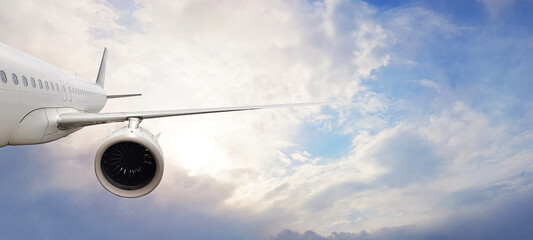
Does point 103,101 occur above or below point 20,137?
above

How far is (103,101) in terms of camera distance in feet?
74.5

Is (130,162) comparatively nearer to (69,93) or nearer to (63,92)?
(63,92)

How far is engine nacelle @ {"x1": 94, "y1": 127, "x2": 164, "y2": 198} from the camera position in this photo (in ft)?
32.2

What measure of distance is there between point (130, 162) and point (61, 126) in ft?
10.8

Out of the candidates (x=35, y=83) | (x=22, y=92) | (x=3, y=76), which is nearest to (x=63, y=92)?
(x=35, y=83)

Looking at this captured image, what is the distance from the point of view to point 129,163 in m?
10.5

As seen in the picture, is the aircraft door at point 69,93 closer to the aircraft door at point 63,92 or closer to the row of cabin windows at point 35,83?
the row of cabin windows at point 35,83

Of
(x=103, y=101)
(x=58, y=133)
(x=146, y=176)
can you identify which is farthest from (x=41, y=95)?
(x=103, y=101)

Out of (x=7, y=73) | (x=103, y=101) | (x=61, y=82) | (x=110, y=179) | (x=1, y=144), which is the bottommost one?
(x=110, y=179)

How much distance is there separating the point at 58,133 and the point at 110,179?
11.1 feet

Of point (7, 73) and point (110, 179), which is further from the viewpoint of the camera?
point (110, 179)

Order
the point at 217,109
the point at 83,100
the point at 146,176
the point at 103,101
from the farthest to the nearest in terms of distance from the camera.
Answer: the point at 103,101
the point at 83,100
the point at 217,109
the point at 146,176

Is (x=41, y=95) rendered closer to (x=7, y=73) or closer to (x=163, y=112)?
(x=7, y=73)

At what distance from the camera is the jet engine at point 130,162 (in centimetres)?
A: 982
